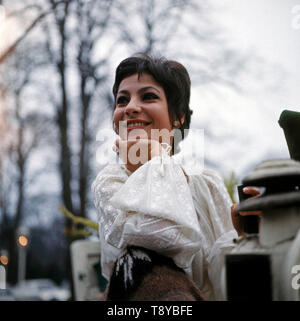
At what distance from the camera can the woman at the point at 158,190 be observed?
0.78m

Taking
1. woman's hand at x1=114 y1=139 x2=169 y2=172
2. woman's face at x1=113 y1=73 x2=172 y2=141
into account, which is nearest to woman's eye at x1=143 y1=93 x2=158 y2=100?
woman's face at x1=113 y1=73 x2=172 y2=141

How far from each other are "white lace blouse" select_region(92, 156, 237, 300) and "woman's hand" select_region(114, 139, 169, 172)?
4 centimetres

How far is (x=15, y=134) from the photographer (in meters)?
6.86

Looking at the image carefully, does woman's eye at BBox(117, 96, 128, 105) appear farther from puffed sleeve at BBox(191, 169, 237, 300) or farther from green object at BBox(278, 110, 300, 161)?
green object at BBox(278, 110, 300, 161)

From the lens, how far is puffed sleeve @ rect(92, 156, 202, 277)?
76 centimetres

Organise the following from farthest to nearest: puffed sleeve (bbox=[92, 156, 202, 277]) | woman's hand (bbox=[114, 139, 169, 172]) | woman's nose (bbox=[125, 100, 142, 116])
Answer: woman's nose (bbox=[125, 100, 142, 116])
woman's hand (bbox=[114, 139, 169, 172])
puffed sleeve (bbox=[92, 156, 202, 277])

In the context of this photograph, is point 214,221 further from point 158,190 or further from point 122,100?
point 122,100

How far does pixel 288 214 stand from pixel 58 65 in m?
4.36

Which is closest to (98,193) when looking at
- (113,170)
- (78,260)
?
(113,170)

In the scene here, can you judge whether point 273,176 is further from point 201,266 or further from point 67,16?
point 67,16

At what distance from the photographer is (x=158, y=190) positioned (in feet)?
2.65

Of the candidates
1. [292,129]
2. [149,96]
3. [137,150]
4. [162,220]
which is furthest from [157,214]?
[149,96]

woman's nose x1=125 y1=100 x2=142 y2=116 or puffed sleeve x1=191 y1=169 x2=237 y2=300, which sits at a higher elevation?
woman's nose x1=125 y1=100 x2=142 y2=116
